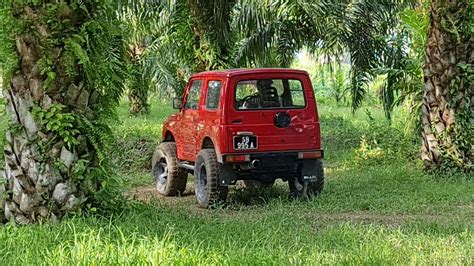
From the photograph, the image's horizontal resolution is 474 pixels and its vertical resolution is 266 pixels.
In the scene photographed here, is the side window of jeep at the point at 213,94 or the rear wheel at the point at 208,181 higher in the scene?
the side window of jeep at the point at 213,94

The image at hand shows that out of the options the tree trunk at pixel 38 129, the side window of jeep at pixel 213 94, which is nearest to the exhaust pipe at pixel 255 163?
the side window of jeep at pixel 213 94

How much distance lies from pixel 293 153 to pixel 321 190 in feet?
2.57

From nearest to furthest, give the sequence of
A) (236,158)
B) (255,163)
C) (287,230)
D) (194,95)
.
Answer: (287,230)
(236,158)
(255,163)
(194,95)

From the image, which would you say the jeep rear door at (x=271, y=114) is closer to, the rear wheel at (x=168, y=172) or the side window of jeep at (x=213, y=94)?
the side window of jeep at (x=213, y=94)

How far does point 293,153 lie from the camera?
937 cm

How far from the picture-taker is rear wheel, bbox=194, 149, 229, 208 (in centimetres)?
916

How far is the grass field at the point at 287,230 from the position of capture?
5129mm

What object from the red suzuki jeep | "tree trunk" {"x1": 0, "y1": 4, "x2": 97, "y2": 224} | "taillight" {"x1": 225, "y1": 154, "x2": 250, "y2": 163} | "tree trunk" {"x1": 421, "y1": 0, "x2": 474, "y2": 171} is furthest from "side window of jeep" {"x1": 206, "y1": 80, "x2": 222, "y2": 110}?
"tree trunk" {"x1": 421, "y1": 0, "x2": 474, "y2": 171}

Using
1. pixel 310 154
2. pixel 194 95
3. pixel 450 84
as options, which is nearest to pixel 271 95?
pixel 310 154

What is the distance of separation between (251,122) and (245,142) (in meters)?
0.28

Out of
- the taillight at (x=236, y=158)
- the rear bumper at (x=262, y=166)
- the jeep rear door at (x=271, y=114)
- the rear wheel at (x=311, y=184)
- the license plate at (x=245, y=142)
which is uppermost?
the jeep rear door at (x=271, y=114)

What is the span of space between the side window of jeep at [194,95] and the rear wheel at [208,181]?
90 cm

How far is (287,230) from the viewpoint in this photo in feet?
22.4

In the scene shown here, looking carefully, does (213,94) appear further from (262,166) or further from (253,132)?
(262,166)
